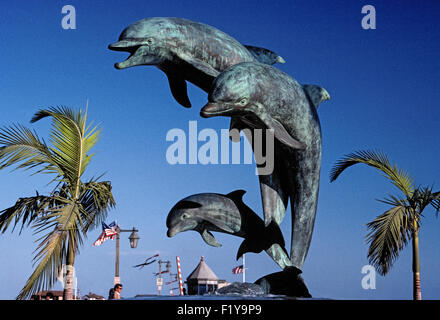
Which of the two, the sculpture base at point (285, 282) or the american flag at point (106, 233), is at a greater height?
the american flag at point (106, 233)

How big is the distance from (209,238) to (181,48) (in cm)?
274

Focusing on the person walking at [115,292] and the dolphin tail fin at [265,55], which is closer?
the person walking at [115,292]

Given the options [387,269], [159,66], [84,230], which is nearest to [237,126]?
[159,66]

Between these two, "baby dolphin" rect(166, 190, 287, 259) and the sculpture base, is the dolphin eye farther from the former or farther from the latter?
the sculpture base

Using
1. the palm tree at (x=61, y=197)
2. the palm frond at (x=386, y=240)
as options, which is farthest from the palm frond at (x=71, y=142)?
the palm frond at (x=386, y=240)

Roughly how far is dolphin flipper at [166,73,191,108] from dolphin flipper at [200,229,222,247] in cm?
193

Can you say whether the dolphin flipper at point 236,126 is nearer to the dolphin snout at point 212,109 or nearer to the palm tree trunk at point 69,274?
the dolphin snout at point 212,109

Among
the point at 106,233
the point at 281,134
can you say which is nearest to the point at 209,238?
the point at 281,134

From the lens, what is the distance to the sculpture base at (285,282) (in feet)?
26.3

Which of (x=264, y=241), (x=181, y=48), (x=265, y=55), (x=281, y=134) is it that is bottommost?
(x=264, y=241)

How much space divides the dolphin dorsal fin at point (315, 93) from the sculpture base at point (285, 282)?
252cm

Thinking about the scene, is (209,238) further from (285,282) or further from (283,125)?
(283,125)

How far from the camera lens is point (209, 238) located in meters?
8.39

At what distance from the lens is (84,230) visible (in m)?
10.5
